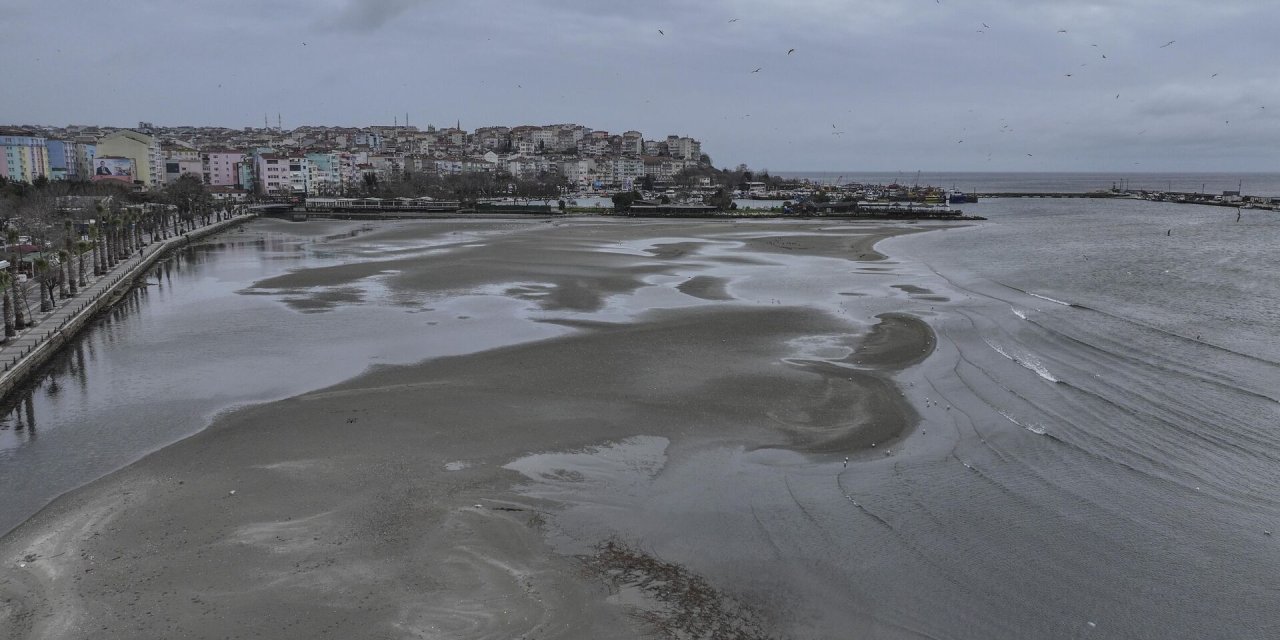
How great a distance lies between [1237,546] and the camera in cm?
998

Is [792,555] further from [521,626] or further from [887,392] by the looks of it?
[887,392]

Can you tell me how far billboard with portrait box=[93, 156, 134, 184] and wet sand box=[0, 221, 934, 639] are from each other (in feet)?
291

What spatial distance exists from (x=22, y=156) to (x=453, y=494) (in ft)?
327

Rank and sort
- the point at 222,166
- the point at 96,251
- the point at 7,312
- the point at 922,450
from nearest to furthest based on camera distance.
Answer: the point at 922,450 → the point at 7,312 → the point at 96,251 → the point at 222,166

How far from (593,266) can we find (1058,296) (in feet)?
58.1

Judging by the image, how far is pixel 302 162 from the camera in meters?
115

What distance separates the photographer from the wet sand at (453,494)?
8.13m

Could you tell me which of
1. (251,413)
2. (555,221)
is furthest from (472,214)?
(251,413)

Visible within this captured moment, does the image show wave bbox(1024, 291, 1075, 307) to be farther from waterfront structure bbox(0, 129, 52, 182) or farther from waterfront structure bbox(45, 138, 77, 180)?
waterfront structure bbox(45, 138, 77, 180)

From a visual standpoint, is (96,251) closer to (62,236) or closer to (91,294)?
(62,236)

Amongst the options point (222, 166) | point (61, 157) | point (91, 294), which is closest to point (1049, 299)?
point (91, 294)

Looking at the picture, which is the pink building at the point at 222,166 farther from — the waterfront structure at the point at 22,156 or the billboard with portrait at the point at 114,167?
the waterfront structure at the point at 22,156

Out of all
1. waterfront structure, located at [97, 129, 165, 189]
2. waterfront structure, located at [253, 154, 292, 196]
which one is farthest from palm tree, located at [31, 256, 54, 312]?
waterfront structure, located at [253, 154, 292, 196]

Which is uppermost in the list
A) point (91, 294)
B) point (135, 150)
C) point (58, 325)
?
point (135, 150)
